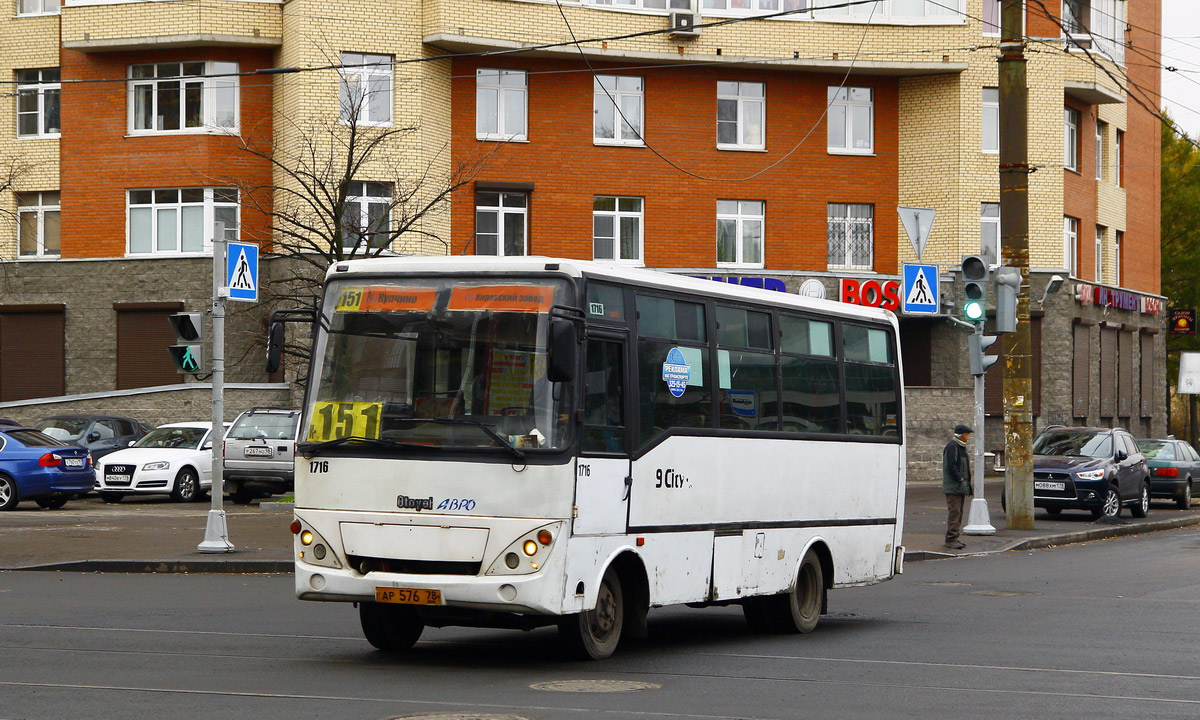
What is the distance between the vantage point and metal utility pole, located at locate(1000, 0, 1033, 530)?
24500 millimetres

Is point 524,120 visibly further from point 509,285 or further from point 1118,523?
point 509,285

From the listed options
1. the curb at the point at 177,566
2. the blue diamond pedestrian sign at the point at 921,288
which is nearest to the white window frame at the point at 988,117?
the blue diamond pedestrian sign at the point at 921,288

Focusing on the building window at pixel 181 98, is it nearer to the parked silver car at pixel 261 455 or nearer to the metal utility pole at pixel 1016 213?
the parked silver car at pixel 261 455

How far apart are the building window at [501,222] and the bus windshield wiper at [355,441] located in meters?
30.3

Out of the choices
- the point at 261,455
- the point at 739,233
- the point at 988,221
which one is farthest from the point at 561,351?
the point at 988,221

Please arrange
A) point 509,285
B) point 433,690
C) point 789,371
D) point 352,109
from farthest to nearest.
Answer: point 352,109, point 789,371, point 509,285, point 433,690

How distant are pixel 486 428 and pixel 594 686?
1.81 metres

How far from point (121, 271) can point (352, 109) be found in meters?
11.9

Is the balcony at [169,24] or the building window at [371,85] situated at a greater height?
the balcony at [169,24]

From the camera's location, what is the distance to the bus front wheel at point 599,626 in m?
10.9

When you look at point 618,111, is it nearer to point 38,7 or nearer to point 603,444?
point 38,7

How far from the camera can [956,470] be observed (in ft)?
74.6

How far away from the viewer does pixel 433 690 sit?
31.7ft

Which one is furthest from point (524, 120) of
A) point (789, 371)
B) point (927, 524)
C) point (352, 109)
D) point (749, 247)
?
point (789, 371)
